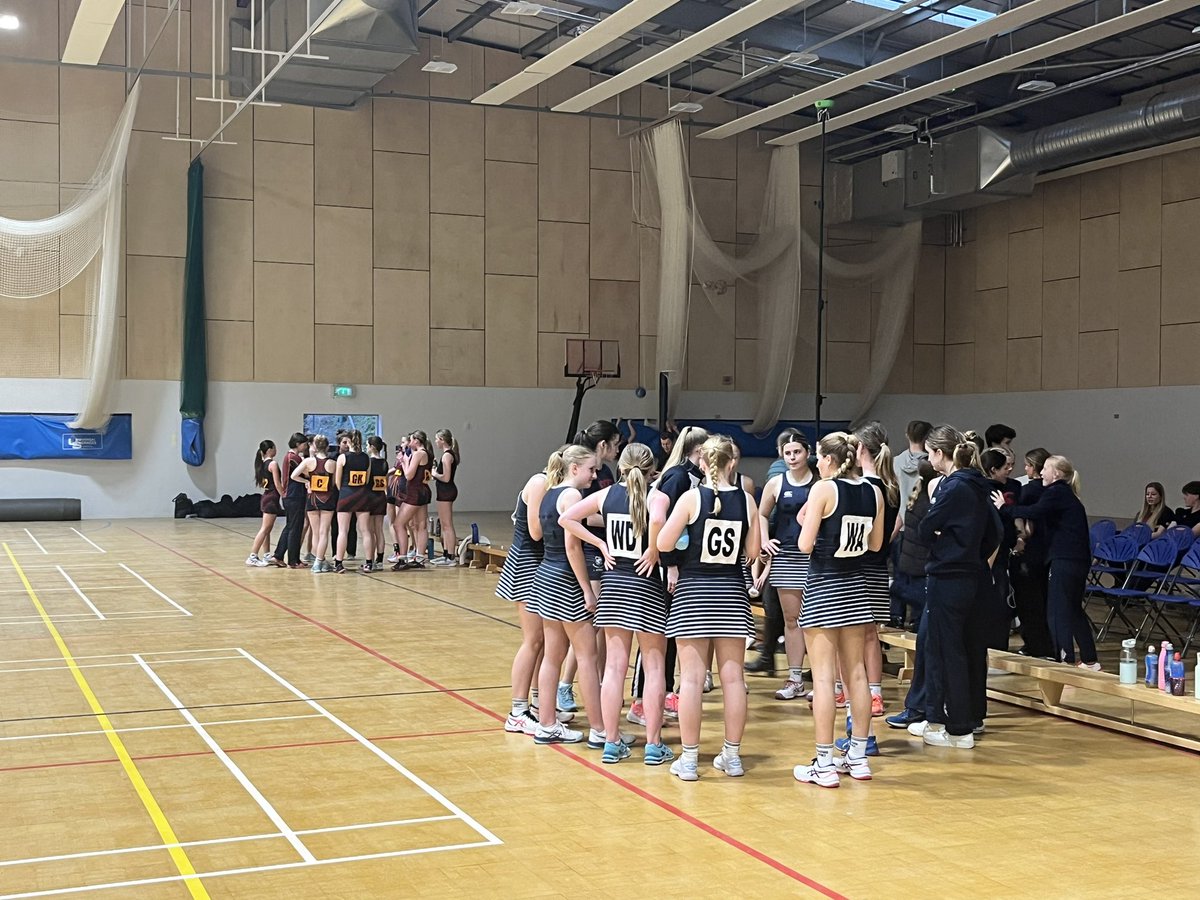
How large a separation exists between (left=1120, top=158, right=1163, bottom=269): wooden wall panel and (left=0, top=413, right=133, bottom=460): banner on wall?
58.6 ft

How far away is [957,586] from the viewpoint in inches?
254

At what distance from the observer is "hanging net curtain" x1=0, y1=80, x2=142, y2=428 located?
57.7 feet

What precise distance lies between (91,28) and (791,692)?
1154 centimetres

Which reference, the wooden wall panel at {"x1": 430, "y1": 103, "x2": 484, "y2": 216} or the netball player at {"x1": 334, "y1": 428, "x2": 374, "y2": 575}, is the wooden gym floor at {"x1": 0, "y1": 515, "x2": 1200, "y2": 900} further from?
the wooden wall panel at {"x1": 430, "y1": 103, "x2": 484, "y2": 216}

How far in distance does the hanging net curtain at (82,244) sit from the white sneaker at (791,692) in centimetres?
1324

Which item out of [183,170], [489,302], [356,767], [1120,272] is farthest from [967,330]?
[356,767]

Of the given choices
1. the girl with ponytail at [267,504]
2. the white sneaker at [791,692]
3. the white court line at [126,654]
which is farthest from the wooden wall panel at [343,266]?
the white sneaker at [791,692]

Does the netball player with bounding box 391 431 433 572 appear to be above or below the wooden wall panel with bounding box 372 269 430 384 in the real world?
below

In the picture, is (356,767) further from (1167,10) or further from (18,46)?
(18,46)

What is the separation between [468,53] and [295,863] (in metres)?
21.1

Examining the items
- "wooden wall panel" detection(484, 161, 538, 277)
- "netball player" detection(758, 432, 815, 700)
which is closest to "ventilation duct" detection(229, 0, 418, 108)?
"wooden wall panel" detection(484, 161, 538, 277)

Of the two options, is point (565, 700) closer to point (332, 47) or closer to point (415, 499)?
point (415, 499)

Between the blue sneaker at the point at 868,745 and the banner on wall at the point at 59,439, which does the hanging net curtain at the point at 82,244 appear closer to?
the banner on wall at the point at 59,439

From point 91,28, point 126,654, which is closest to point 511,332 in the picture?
point 91,28
